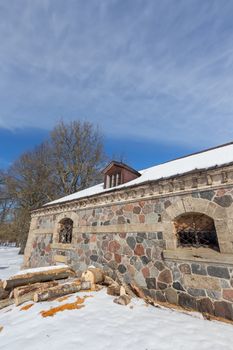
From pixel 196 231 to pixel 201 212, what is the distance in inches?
22.1

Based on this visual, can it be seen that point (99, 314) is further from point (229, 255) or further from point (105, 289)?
point (229, 255)

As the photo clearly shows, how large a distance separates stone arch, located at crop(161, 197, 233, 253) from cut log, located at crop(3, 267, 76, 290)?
3639mm

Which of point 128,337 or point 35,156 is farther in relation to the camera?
point 35,156

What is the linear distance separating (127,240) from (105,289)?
144 centimetres

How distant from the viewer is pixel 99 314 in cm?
357

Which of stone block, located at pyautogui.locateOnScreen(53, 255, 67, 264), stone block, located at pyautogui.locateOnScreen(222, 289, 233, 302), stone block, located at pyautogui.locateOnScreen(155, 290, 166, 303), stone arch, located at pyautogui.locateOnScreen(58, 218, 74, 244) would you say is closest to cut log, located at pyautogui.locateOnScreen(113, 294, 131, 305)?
stone block, located at pyautogui.locateOnScreen(155, 290, 166, 303)

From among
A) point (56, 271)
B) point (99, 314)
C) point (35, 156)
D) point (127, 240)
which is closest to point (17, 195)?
point (35, 156)

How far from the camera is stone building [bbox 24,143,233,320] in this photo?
3900 millimetres

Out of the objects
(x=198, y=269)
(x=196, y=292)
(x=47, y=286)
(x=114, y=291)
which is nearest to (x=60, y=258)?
(x=47, y=286)

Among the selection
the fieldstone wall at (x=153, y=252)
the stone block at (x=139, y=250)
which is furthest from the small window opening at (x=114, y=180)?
the stone block at (x=139, y=250)

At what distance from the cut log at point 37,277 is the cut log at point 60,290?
3.35 ft

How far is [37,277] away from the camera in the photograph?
527 cm

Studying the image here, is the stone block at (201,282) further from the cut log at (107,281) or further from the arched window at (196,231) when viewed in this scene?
the cut log at (107,281)

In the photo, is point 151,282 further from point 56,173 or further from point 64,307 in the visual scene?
point 56,173
